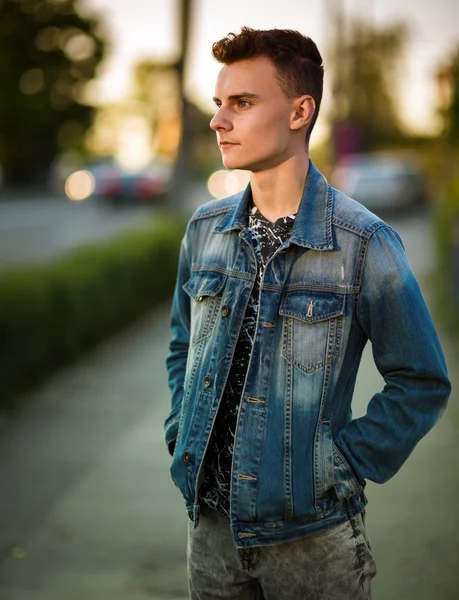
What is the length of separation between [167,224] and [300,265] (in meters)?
11.8

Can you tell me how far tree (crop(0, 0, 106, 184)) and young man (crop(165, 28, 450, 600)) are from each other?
135 feet

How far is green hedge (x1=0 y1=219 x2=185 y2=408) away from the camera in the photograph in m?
6.86

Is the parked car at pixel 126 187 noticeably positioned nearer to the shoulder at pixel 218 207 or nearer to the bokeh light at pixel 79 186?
the bokeh light at pixel 79 186

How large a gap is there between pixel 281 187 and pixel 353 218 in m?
0.22

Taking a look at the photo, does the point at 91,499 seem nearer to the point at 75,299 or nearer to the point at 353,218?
the point at 353,218

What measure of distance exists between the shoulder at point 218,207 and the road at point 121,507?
2.08 m

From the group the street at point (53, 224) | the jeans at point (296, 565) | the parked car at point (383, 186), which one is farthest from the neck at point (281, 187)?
the parked car at point (383, 186)

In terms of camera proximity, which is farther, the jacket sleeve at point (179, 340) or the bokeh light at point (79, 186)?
the bokeh light at point (79, 186)

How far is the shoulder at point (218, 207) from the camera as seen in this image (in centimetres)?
238

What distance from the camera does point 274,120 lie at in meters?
2.17

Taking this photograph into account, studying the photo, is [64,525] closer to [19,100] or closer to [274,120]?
[274,120]

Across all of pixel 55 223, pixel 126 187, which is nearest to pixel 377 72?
pixel 126 187

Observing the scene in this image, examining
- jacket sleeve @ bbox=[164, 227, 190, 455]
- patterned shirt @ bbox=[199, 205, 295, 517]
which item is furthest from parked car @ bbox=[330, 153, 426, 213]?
patterned shirt @ bbox=[199, 205, 295, 517]

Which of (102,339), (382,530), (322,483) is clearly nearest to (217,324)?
(322,483)
